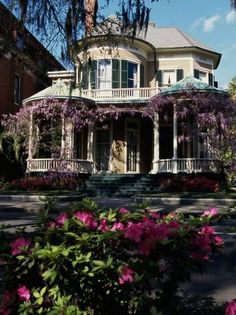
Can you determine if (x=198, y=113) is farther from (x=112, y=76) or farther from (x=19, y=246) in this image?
(x=19, y=246)

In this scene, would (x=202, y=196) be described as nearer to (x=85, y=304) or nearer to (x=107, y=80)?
(x=107, y=80)

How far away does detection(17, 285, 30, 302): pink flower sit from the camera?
11.6ft

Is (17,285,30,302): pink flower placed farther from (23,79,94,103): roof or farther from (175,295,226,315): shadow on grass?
(23,79,94,103): roof

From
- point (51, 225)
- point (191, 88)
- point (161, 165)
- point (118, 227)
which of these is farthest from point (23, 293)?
point (161, 165)

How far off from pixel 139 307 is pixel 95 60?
2789 cm

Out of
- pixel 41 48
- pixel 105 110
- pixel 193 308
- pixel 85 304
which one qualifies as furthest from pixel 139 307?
pixel 105 110

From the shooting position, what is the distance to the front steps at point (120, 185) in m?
25.6

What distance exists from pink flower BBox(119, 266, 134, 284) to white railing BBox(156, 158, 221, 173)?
2322cm

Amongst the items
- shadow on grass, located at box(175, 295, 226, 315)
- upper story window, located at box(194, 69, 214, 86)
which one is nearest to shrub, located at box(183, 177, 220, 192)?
upper story window, located at box(194, 69, 214, 86)

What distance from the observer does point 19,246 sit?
11.9ft

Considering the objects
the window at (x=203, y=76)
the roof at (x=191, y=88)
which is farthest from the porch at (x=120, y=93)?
the window at (x=203, y=76)

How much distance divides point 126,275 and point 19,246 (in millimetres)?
820

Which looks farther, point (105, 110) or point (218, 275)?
point (105, 110)

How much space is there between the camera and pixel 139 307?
3637 millimetres
